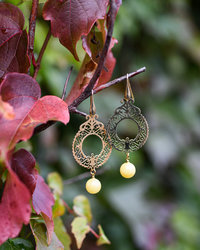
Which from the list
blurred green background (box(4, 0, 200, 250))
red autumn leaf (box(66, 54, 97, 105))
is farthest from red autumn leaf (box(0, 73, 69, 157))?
blurred green background (box(4, 0, 200, 250))

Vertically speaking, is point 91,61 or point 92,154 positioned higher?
point 91,61

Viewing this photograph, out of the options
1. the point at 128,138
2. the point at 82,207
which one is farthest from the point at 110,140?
the point at 82,207

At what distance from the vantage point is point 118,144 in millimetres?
448

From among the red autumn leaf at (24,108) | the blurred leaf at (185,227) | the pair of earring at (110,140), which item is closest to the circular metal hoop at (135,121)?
the pair of earring at (110,140)

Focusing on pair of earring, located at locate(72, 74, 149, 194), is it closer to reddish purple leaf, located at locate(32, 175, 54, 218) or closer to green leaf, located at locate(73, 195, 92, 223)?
reddish purple leaf, located at locate(32, 175, 54, 218)

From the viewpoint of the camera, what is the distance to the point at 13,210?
12.7 inches

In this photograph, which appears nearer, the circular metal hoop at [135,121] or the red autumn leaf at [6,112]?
the red autumn leaf at [6,112]

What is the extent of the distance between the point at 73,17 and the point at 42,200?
0.23m

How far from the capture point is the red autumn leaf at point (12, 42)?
1.38ft

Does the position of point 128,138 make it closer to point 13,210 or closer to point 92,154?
point 92,154

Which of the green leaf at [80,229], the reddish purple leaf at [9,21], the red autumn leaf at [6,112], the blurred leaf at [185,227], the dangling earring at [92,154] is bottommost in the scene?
the blurred leaf at [185,227]

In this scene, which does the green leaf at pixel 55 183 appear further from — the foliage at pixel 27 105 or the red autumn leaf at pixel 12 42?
the red autumn leaf at pixel 12 42

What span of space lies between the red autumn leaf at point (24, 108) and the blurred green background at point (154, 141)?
89 cm

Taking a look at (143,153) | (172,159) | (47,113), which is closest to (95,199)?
(143,153)
